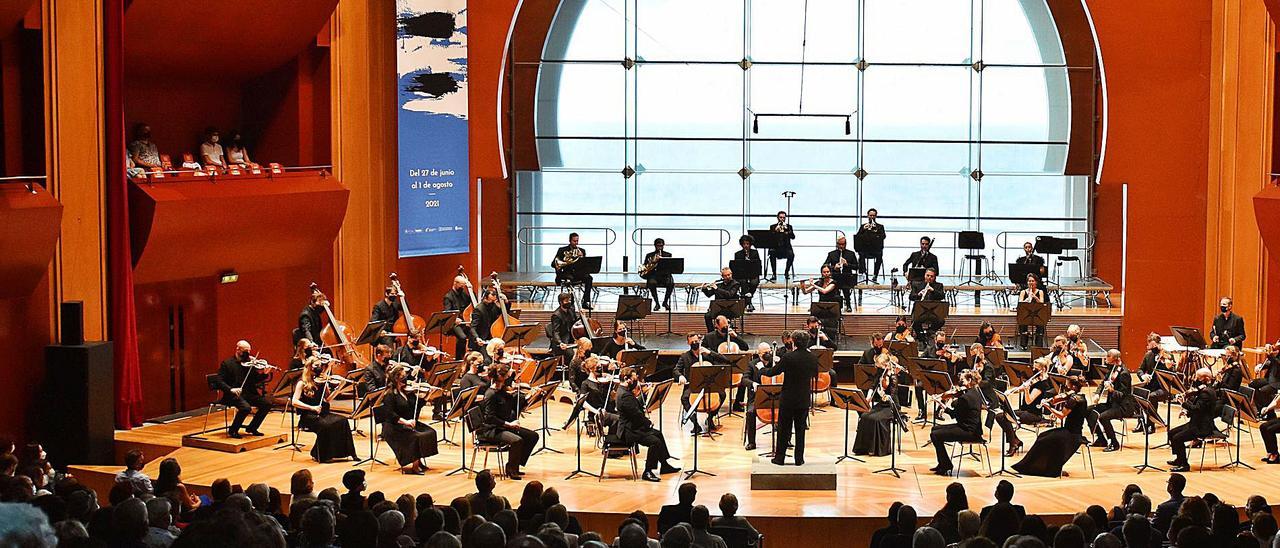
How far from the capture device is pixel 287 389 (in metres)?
13.4

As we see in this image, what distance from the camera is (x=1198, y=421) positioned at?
1309cm

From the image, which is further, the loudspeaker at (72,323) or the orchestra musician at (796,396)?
the loudspeaker at (72,323)

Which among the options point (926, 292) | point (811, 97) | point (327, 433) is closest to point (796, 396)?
point (327, 433)

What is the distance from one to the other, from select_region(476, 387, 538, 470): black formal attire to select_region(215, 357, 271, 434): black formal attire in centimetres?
266

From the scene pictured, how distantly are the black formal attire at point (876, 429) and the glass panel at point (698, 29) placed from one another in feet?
39.5

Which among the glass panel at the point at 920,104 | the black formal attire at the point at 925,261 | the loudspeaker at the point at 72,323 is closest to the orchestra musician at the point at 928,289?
the black formal attire at the point at 925,261

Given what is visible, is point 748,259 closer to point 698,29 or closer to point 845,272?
point 845,272

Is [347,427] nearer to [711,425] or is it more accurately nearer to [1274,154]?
[711,425]

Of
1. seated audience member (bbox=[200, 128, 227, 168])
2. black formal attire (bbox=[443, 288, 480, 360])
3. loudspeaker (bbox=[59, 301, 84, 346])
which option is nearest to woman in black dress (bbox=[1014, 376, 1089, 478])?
black formal attire (bbox=[443, 288, 480, 360])

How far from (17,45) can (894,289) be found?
452 inches

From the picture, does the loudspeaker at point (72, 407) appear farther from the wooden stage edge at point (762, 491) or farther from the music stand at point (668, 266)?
the music stand at point (668, 266)

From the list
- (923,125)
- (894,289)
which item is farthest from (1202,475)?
(923,125)

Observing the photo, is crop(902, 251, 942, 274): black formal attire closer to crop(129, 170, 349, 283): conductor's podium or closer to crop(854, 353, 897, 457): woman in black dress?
crop(854, 353, 897, 457): woman in black dress

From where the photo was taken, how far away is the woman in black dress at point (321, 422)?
13.2 meters
